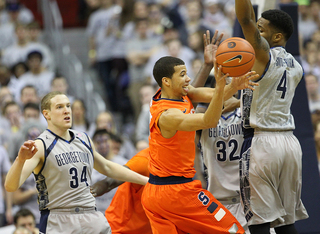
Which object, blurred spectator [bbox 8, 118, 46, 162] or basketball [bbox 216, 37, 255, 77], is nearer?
basketball [bbox 216, 37, 255, 77]

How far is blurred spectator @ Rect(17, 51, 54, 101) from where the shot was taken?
11.1 m


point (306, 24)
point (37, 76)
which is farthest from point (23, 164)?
point (306, 24)

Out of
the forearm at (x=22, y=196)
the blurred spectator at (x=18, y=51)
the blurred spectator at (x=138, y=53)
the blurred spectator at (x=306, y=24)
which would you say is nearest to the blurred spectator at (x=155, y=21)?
the blurred spectator at (x=138, y=53)

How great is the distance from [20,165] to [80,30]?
10.3 metres

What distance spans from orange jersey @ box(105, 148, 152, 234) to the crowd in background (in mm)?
3701

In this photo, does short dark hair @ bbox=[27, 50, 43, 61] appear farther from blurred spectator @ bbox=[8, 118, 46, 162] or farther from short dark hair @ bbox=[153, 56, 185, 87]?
short dark hair @ bbox=[153, 56, 185, 87]

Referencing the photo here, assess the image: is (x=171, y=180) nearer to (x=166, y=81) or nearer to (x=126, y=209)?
(x=166, y=81)

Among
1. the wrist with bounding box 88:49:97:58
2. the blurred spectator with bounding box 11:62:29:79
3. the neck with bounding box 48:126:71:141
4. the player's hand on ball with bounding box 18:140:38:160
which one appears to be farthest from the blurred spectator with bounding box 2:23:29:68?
the player's hand on ball with bounding box 18:140:38:160

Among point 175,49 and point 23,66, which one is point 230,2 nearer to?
point 175,49

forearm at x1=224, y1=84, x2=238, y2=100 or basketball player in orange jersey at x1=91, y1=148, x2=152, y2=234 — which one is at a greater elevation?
forearm at x1=224, y1=84, x2=238, y2=100

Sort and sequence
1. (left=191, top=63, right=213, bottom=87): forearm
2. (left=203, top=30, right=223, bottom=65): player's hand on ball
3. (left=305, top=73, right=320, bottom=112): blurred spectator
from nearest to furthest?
1. (left=203, top=30, right=223, bottom=65): player's hand on ball
2. (left=191, top=63, right=213, bottom=87): forearm
3. (left=305, top=73, right=320, bottom=112): blurred spectator

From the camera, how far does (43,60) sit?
11969mm

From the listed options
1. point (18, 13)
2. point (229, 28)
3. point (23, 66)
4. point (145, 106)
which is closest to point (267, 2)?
point (145, 106)

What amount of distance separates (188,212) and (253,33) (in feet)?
5.61
